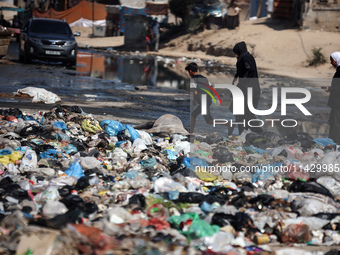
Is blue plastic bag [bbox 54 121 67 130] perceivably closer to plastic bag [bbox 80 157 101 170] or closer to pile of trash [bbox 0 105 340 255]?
pile of trash [bbox 0 105 340 255]

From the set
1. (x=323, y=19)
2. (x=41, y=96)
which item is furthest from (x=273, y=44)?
(x=41, y=96)

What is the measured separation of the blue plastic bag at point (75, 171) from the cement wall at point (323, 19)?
25480 mm

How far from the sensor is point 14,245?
411 centimetres

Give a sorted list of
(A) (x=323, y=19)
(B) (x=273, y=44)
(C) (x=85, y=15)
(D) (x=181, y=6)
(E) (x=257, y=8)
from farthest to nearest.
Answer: (C) (x=85, y=15)
(E) (x=257, y=8)
(D) (x=181, y=6)
(A) (x=323, y=19)
(B) (x=273, y=44)

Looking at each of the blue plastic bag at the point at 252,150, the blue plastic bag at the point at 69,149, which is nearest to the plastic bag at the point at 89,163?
the blue plastic bag at the point at 69,149

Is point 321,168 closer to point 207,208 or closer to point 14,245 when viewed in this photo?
point 207,208

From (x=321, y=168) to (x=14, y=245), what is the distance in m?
4.19

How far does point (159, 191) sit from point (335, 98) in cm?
413

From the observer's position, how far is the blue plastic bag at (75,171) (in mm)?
6357

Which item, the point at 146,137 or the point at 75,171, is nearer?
the point at 75,171

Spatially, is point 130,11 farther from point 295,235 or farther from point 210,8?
point 295,235

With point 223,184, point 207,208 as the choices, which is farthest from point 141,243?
point 223,184

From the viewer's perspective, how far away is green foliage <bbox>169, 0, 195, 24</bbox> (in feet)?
119

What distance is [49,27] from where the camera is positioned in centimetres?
1959
